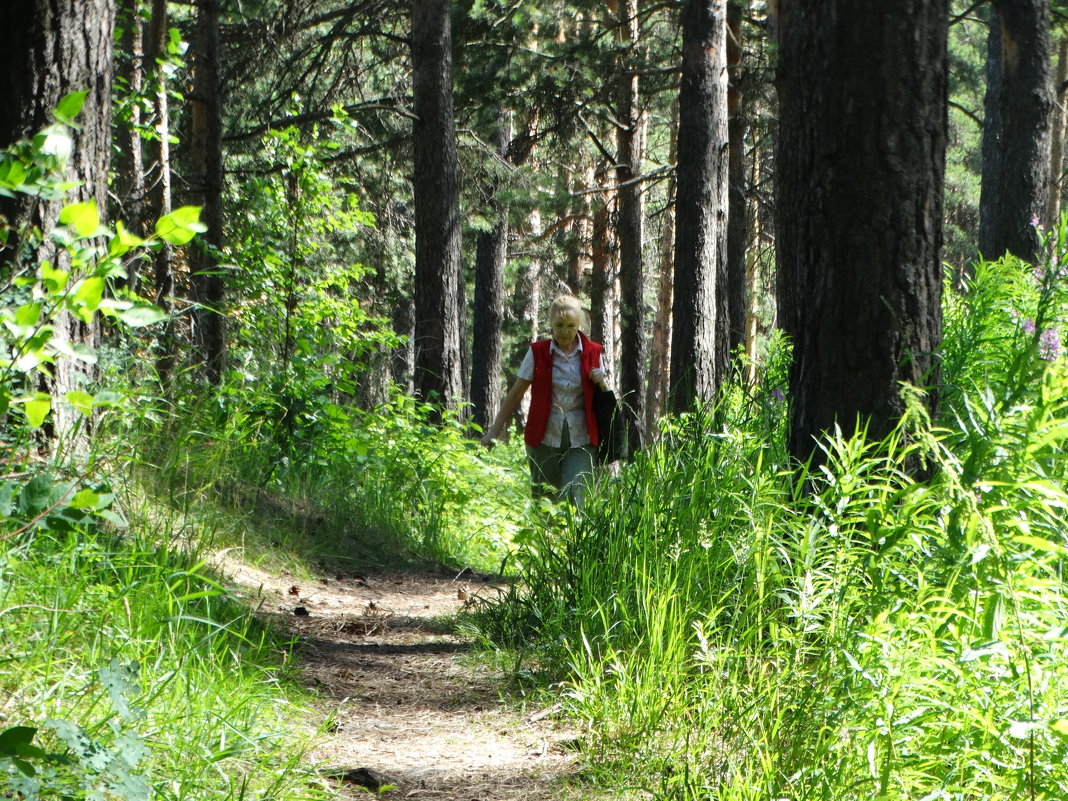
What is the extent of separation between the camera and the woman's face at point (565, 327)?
7.03 metres

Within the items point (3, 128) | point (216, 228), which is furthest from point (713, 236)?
point (3, 128)

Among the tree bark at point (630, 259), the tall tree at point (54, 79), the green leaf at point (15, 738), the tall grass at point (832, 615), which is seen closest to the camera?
the green leaf at point (15, 738)

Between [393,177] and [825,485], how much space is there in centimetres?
1447

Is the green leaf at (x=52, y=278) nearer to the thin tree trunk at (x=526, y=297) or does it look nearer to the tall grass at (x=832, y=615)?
the tall grass at (x=832, y=615)

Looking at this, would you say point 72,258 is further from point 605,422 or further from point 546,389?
point 605,422

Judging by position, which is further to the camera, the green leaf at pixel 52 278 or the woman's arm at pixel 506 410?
the woman's arm at pixel 506 410

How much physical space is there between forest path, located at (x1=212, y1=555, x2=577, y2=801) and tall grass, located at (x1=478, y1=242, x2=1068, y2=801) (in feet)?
0.67

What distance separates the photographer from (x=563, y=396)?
23.3 ft

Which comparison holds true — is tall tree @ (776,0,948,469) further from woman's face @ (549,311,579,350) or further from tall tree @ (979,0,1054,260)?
tall tree @ (979,0,1054,260)

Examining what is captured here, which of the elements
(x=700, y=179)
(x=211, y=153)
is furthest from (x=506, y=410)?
(x=700, y=179)

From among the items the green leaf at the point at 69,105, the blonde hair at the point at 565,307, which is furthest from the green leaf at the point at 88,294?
the blonde hair at the point at 565,307

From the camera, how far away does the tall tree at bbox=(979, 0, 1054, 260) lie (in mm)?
10594

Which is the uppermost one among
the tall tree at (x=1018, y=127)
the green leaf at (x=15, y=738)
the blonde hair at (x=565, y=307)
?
the tall tree at (x=1018, y=127)

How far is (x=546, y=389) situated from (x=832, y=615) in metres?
4.40
